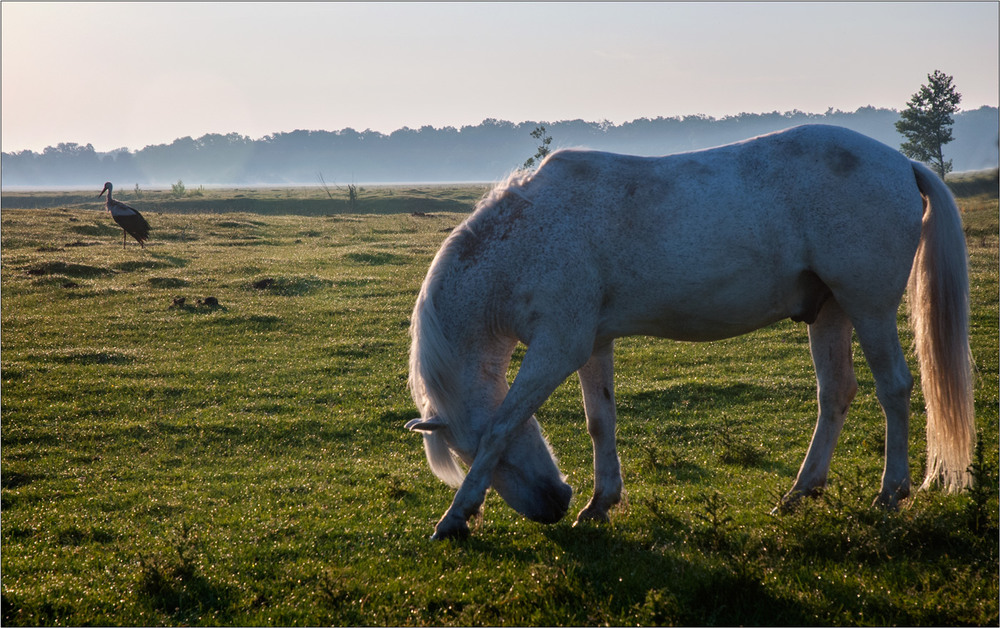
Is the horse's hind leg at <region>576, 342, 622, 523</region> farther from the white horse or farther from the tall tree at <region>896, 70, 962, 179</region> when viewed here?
the tall tree at <region>896, 70, 962, 179</region>

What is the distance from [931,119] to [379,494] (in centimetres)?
7124

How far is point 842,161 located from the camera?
5.27 m

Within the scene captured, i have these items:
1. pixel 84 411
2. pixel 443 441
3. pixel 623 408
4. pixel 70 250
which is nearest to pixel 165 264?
pixel 70 250

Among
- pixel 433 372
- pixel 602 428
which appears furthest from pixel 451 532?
pixel 602 428

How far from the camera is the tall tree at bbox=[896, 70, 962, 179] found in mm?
61694

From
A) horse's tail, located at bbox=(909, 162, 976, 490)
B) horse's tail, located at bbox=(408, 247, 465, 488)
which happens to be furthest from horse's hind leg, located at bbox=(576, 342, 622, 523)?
horse's tail, located at bbox=(909, 162, 976, 490)

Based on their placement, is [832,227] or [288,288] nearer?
[832,227]

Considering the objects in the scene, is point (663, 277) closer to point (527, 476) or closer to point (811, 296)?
point (811, 296)

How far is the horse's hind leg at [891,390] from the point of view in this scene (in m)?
5.27

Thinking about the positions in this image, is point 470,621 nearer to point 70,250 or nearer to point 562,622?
point 562,622

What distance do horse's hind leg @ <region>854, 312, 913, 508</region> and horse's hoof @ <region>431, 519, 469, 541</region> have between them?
303 centimetres

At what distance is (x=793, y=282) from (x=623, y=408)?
15.4 ft

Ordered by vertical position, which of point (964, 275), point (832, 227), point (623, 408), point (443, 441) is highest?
point (832, 227)

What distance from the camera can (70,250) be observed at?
23109 millimetres
